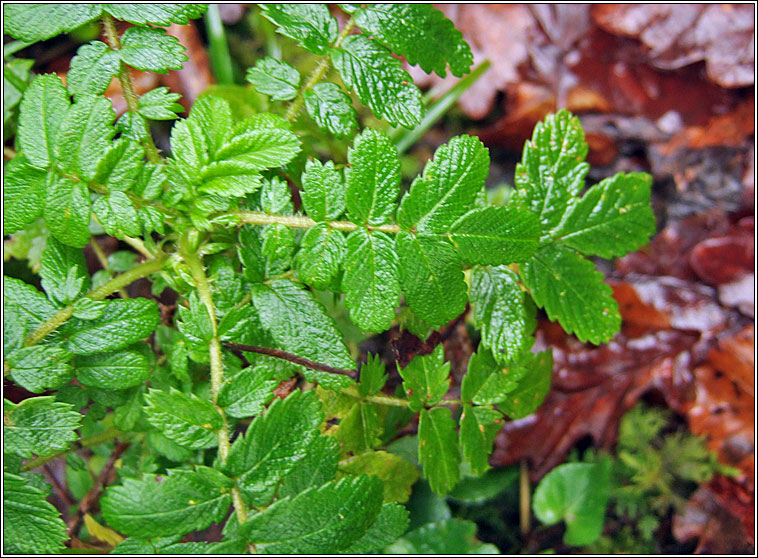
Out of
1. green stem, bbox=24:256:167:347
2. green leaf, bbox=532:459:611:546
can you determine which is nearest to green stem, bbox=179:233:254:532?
green stem, bbox=24:256:167:347

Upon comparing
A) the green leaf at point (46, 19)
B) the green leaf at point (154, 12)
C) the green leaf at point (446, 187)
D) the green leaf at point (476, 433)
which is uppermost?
the green leaf at point (46, 19)

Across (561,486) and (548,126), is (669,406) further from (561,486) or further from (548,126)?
(548,126)

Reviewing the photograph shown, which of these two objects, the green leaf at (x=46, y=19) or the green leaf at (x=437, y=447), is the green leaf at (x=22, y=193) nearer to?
the green leaf at (x=46, y=19)

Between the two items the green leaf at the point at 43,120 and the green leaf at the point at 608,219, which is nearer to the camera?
the green leaf at the point at 43,120

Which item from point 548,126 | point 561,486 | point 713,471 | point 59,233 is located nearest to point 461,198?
point 548,126

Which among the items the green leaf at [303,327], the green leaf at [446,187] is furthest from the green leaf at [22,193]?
the green leaf at [446,187]

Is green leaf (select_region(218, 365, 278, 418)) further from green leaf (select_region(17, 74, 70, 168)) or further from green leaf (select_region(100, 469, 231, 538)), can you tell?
green leaf (select_region(17, 74, 70, 168))
